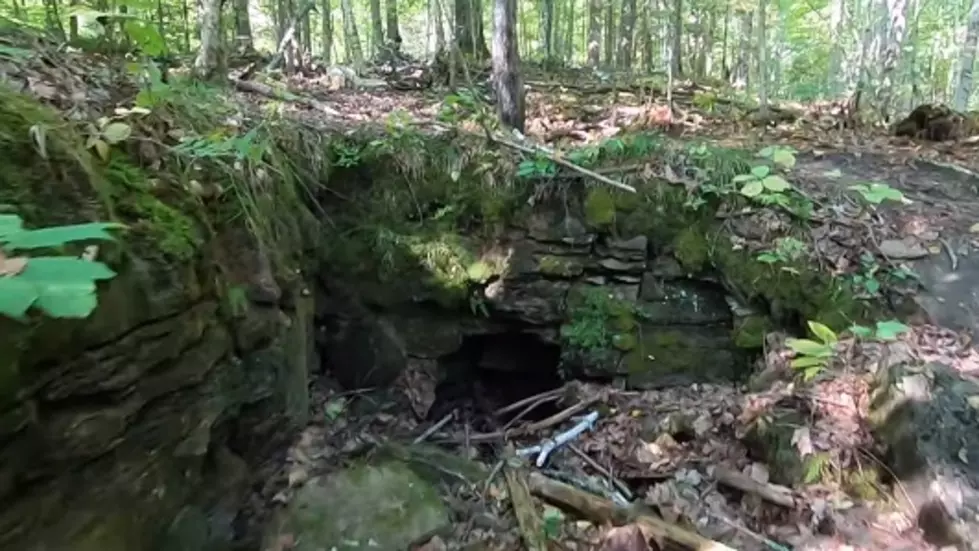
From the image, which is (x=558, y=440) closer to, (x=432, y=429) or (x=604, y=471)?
(x=604, y=471)

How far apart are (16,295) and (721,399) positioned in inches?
186

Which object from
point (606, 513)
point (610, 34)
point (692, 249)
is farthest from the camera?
point (610, 34)

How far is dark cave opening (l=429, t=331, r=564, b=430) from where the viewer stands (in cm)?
608

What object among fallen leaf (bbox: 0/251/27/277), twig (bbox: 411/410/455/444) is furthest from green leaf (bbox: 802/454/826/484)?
fallen leaf (bbox: 0/251/27/277)

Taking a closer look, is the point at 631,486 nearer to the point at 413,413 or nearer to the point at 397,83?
the point at 413,413

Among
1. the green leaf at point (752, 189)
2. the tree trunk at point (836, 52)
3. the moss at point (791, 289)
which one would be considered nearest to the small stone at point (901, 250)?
the moss at point (791, 289)

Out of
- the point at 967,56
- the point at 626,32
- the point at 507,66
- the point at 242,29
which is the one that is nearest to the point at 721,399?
the point at 507,66

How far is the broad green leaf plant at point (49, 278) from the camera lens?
1.08m

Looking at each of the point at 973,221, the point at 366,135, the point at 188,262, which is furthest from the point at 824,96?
the point at 188,262

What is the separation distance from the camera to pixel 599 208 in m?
5.74

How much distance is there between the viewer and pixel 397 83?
8750 millimetres

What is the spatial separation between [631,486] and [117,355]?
311 centimetres

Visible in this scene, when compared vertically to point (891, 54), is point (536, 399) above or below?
below

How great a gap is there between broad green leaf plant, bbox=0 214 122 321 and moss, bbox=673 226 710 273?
5006 millimetres
